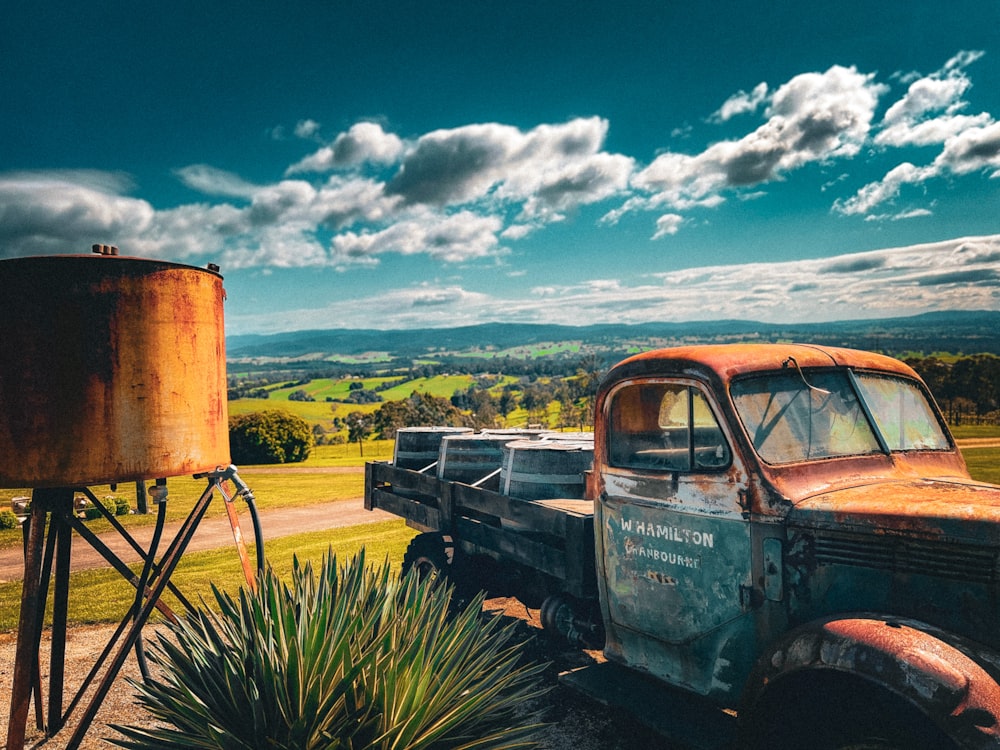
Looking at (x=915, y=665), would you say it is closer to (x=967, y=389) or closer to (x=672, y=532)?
(x=672, y=532)

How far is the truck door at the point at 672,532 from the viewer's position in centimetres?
354

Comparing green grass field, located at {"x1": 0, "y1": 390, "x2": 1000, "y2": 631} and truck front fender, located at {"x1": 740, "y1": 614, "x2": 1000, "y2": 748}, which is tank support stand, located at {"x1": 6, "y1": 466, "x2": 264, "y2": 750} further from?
truck front fender, located at {"x1": 740, "y1": 614, "x2": 1000, "y2": 748}

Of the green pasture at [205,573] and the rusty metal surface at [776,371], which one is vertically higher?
the rusty metal surface at [776,371]

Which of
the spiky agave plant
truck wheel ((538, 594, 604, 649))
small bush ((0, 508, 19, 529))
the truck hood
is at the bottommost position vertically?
small bush ((0, 508, 19, 529))

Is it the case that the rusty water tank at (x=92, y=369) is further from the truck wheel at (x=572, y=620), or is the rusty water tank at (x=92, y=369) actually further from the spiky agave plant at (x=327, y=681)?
the truck wheel at (x=572, y=620)

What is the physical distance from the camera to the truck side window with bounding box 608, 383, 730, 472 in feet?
12.2

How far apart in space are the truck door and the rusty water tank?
116 inches

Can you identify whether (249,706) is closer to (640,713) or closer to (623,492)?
(640,713)

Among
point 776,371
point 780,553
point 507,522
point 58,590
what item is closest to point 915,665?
point 780,553

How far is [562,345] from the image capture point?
195750 millimetres

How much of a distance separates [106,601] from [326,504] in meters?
9.35

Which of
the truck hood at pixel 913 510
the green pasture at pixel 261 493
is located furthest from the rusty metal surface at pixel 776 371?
the green pasture at pixel 261 493

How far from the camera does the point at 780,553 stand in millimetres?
3295

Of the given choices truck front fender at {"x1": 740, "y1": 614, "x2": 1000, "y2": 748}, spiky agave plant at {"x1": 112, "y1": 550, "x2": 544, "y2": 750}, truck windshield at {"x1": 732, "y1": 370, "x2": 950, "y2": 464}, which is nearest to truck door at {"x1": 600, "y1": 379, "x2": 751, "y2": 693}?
truck windshield at {"x1": 732, "y1": 370, "x2": 950, "y2": 464}
